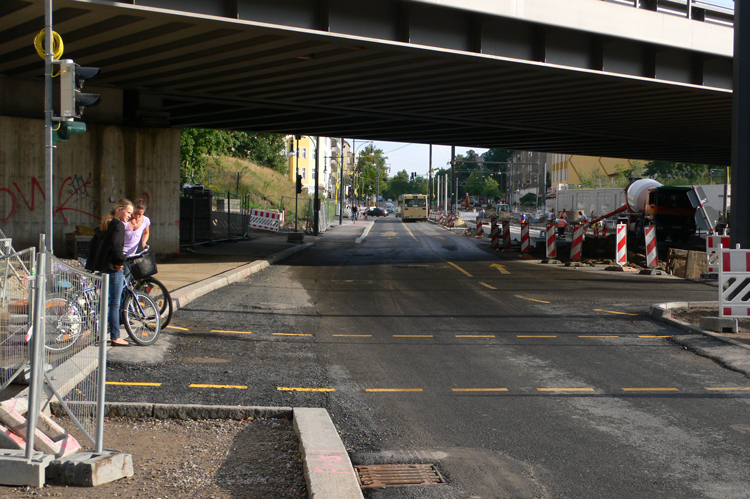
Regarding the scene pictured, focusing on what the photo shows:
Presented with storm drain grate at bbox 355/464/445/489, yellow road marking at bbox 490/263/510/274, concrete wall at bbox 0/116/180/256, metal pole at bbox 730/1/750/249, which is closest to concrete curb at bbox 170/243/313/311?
concrete wall at bbox 0/116/180/256

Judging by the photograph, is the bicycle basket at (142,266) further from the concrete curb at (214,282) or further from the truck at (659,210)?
the truck at (659,210)

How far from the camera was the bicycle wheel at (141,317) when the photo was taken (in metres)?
7.98

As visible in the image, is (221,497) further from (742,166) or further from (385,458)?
(742,166)

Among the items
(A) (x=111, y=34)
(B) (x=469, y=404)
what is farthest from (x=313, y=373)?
(A) (x=111, y=34)

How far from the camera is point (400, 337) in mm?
9227

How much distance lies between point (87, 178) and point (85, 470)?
54.7 feet

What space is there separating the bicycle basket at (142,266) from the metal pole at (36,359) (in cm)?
431

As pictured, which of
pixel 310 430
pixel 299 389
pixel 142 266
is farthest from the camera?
pixel 142 266

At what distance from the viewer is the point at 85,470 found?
4.06 m

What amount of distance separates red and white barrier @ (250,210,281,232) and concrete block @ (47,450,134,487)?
33755 mm

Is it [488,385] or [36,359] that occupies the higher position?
[36,359]

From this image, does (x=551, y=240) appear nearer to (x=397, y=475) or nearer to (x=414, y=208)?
(x=397, y=475)

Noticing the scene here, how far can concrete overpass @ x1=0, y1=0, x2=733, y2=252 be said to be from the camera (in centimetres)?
1449

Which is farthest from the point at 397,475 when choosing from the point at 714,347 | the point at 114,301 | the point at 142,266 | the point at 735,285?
the point at 735,285
